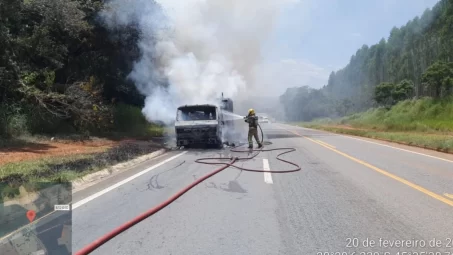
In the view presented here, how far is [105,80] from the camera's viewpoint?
24125mm

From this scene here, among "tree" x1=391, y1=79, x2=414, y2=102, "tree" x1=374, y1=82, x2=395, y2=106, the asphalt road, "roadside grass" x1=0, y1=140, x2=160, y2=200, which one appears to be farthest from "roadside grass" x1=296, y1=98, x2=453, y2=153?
"roadside grass" x1=0, y1=140, x2=160, y2=200

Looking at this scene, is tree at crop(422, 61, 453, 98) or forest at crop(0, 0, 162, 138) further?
tree at crop(422, 61, 453, 98)

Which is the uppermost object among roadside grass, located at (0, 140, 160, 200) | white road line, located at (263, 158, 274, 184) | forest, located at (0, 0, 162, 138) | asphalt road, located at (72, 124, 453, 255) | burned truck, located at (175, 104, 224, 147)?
forest, located at (0, 0, 162, 138)

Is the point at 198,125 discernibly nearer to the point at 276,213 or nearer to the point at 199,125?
the point at 199,125

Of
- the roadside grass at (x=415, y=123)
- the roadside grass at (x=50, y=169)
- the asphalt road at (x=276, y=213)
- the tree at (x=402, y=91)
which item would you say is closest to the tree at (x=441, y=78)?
the roadside grass at (x=415, y=123)

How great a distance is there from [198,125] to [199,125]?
42 mm

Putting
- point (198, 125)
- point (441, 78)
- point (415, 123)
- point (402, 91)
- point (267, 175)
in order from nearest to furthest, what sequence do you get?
point (267, 175) → point (198, 125) → point (415, 123) → point (441, 78) → point (402, 91)

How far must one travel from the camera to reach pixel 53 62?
60.6 feet

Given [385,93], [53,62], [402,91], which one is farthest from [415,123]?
[53,62]

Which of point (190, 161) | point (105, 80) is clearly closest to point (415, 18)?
point (105, 80)

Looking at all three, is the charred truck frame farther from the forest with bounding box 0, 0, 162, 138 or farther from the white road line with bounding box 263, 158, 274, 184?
the white road line with bounding box 263, 158, 274, 184

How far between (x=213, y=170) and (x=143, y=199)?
12.2 feet

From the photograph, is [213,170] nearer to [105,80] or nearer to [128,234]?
[128,234]

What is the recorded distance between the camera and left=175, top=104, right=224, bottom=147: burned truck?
1719cm
